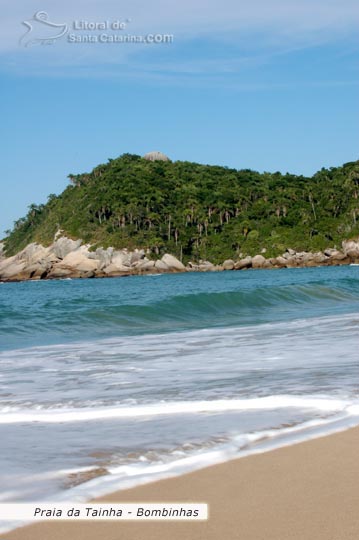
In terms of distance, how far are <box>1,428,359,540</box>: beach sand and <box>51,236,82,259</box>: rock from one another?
103924 millimetres

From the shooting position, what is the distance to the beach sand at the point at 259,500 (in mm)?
2643

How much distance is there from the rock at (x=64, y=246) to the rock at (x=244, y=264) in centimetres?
2467

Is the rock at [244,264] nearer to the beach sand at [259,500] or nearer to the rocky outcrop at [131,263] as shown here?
the rocky outcrop at [131,263]

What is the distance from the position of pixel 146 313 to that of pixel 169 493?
53.0ft

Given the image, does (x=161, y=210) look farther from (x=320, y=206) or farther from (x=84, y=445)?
(x=84, y=445)

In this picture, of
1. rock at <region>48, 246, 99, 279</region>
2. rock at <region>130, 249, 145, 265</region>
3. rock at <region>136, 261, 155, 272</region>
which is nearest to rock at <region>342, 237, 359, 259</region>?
rock at <region>136, 261, 155, 272</region>

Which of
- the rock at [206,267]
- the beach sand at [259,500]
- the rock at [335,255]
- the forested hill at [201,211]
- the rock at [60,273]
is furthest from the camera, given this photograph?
the forested hill at [201,211]

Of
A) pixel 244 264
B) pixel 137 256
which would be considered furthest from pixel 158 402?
pixel 137 256

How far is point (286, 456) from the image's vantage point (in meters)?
3.66

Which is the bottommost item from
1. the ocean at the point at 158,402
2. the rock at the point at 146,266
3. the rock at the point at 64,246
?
the rock at the point at 146,266

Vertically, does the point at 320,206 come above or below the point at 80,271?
above

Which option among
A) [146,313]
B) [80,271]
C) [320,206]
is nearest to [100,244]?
[80,271]

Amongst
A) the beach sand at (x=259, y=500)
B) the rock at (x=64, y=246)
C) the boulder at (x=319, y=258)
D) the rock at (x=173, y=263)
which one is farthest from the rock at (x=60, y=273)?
the beach sand at (x=259, y=500)

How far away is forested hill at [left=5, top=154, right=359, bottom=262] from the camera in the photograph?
10688 centimetres
